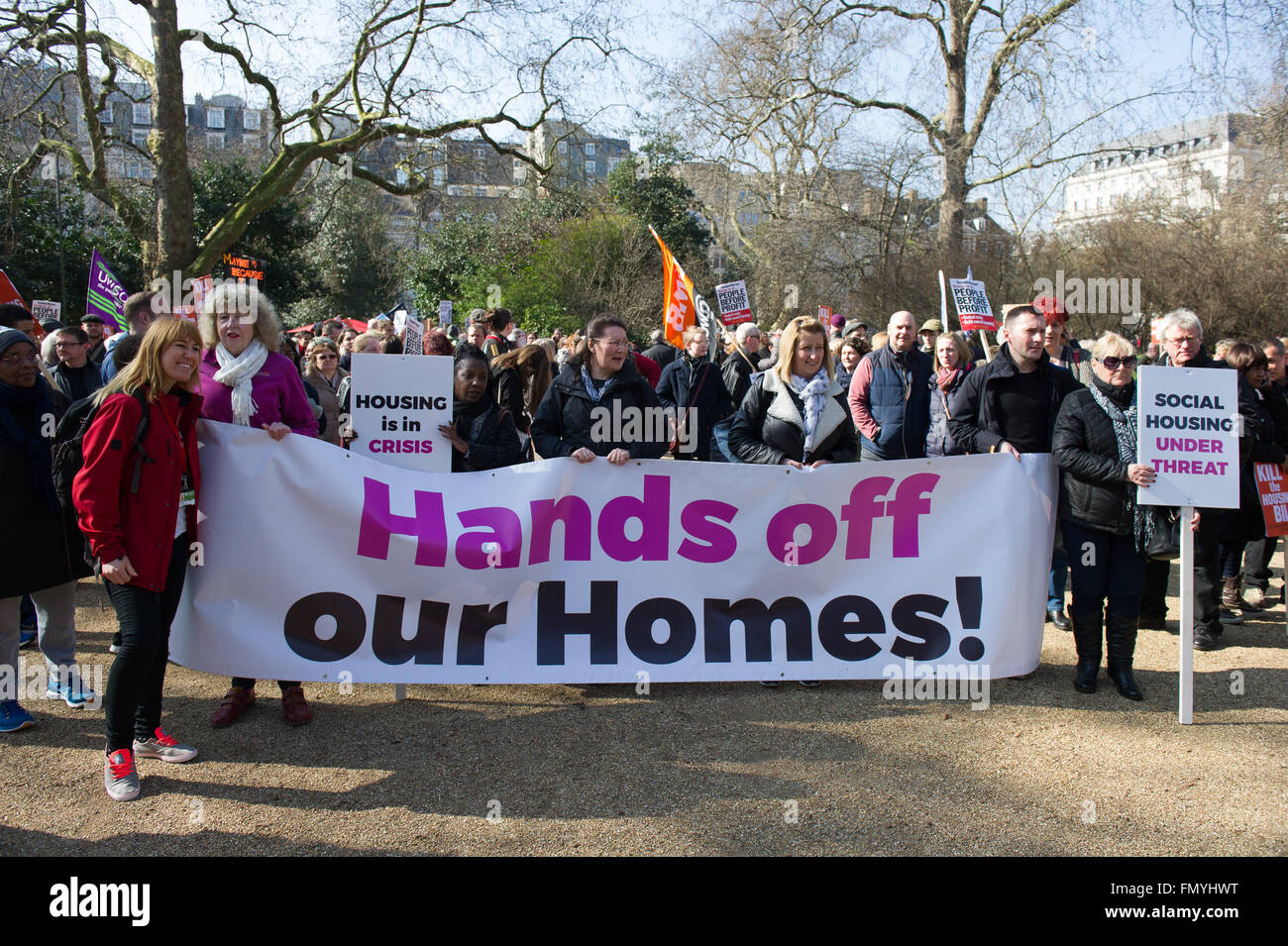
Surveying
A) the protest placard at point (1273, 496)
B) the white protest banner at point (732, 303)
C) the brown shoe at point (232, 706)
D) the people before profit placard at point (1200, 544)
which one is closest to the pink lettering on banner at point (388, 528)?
the brown shoe at point (232, 706)

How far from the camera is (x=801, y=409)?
5180 millimetres

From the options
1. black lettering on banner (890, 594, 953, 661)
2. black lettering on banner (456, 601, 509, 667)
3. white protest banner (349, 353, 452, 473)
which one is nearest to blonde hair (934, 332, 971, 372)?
black lettering on banner (890, 594, 953, 661)

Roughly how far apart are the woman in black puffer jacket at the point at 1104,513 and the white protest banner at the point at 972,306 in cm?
492

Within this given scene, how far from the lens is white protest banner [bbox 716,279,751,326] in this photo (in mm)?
11219

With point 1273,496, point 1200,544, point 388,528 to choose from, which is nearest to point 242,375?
point 388,528

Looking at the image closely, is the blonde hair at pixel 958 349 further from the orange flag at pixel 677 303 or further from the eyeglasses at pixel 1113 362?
the orange flag at pixel 677 303

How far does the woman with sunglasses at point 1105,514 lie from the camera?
15.6 ft

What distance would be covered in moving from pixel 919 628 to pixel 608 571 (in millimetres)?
1678

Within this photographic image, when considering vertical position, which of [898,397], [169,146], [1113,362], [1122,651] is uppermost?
[169,146]

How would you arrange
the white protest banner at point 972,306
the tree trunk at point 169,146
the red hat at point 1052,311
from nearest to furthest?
the red hat at point 1052,311
the white protest banner at point 972,306
the tree trunk at point 169,146

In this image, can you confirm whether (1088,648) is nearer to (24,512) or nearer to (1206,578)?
(1206,578)

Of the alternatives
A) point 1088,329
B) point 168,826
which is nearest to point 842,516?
point 168,826

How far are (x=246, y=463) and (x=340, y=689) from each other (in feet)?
4.27

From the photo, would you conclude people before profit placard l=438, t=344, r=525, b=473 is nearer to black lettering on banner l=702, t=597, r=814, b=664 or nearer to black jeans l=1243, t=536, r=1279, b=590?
black lettering on banner l=702, t=597, r=814, b=664
